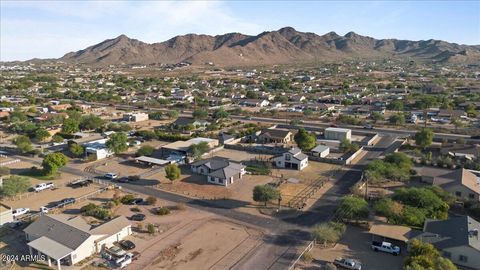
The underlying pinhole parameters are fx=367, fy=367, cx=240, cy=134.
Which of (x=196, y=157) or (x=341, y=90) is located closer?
(x=196, y=157)

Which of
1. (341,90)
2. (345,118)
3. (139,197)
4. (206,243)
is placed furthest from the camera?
(341,90)

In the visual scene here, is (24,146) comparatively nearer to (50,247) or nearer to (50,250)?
(50,247)

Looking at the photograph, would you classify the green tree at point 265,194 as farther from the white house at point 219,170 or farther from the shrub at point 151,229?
the shrub at point 151,229

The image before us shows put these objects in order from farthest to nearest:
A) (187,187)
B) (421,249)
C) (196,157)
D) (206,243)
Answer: (196,157) < (187,187) < (206,243) < (421,249)

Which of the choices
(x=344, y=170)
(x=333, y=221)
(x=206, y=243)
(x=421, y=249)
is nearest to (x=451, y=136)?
(x=344, y=170)

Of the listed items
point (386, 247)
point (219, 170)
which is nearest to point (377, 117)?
point (219, 170)

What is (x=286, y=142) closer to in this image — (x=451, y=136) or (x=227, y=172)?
(x=227, y=172)

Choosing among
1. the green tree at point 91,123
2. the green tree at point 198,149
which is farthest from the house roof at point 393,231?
the green tree at point 91,123
